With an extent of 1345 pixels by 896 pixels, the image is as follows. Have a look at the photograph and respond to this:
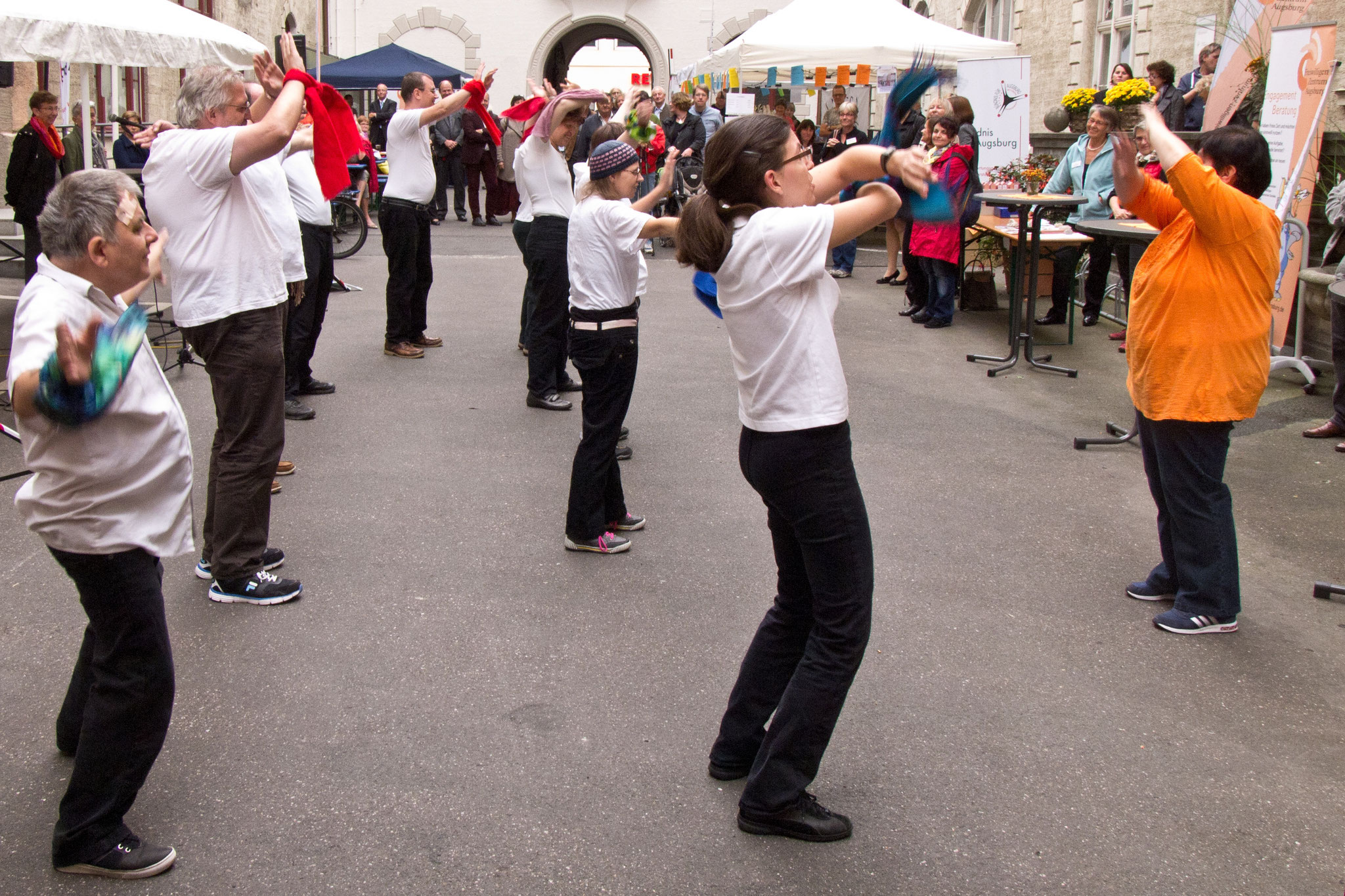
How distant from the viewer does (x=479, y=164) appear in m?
18.1

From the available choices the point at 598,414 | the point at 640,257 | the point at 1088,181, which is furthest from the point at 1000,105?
the point at 598,414

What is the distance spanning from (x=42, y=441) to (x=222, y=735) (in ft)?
3.82

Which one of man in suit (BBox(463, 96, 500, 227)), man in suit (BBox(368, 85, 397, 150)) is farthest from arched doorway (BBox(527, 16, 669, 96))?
man in suit (BBox(463, 96, 500, 227))

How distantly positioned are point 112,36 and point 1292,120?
815 cm

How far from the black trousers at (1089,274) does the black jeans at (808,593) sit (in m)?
7.67

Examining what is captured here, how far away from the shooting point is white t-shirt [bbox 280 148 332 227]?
23.4 ft

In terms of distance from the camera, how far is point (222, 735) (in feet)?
11.3

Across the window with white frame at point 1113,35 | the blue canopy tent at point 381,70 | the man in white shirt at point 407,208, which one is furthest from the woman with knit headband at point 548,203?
the blue canopy tent at point 381,70

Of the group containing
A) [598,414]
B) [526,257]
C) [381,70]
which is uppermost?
[381,70]

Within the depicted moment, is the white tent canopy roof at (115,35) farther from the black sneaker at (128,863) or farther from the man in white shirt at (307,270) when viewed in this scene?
the black sneaker at (128,863)

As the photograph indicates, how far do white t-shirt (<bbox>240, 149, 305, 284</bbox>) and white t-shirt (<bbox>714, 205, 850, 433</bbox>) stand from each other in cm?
309

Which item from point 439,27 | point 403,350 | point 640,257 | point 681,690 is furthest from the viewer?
point 439,27

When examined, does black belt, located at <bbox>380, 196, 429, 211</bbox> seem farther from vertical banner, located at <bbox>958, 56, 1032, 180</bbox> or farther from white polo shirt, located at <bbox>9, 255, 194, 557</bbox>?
vertical banner, located at <bbox>958, 56, 1032, 180</bbox>

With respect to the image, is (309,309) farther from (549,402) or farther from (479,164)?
(479,164)
